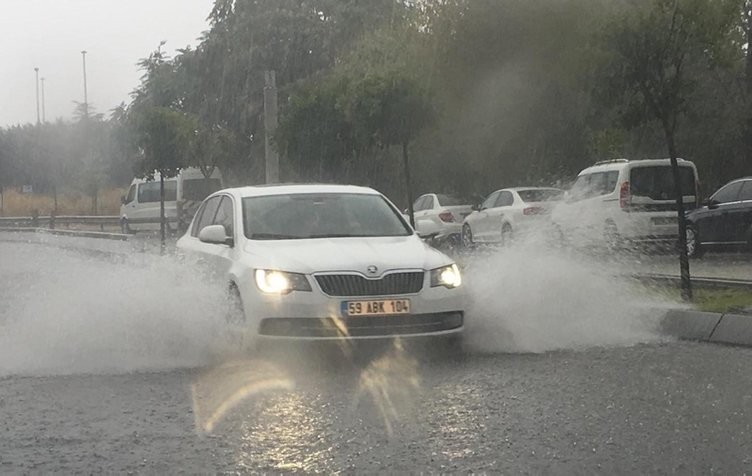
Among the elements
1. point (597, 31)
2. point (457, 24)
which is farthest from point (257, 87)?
point (597, 31)

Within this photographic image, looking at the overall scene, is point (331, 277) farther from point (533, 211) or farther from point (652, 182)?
point (533, 211)

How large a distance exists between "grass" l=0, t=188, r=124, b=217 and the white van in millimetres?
28703

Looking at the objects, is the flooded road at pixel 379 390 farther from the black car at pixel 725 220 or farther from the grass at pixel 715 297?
the black car at pixel 725 220

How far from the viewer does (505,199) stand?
24.2 meters

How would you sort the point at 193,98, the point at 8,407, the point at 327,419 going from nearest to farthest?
the point at 327,419
the point at 8,407
the point at 193,98

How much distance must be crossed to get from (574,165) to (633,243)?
36.1ft

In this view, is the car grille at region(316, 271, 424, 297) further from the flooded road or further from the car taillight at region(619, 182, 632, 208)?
the car taillight at region(619, 182, 632, 208)

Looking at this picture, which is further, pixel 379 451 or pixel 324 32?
pixel 324 32

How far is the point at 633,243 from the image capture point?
64.6ft

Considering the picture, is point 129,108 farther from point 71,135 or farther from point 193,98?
point 71,135

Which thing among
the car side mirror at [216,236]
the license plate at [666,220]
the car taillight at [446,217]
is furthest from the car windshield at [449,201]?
the car side mirror at [216,236]

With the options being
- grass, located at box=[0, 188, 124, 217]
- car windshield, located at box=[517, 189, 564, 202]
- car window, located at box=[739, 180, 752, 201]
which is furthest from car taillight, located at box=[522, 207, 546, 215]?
grass, located at box=[0, 188, 124, 217]

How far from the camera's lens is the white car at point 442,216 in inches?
1088

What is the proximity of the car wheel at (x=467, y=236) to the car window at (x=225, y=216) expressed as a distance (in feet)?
50.4
